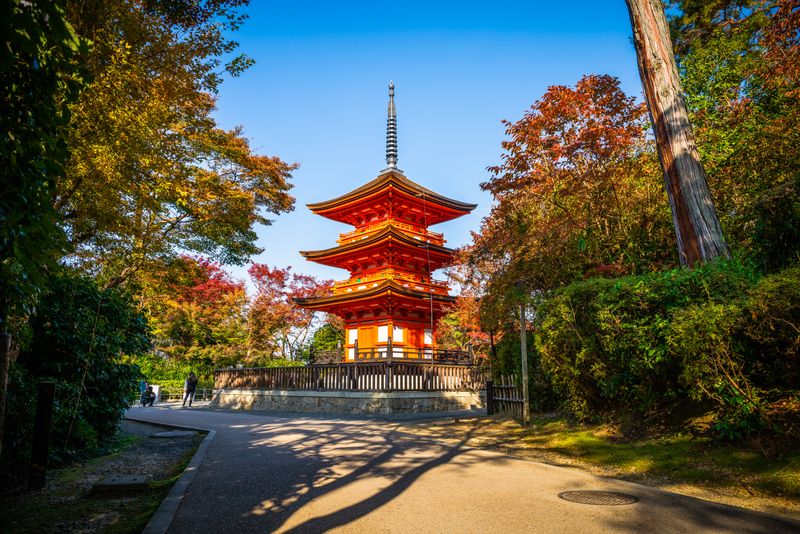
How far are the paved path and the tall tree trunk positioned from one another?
4.56 m

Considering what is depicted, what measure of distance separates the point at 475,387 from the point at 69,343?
52.6 feet

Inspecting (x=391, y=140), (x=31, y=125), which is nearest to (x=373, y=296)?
(x=391, y=140)

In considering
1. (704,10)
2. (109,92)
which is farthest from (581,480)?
(704,10)

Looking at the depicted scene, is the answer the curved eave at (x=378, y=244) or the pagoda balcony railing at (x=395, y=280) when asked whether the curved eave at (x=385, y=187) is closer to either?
the curved eave at (x=378, y=244)

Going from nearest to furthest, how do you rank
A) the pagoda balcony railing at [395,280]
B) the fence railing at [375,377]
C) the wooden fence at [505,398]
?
the wooden fence at [505,398] < the fence railing at [375,377] < the pagoda balcony railing at [395,280]

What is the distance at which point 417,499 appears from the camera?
462cm

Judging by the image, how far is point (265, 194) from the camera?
55.9ft

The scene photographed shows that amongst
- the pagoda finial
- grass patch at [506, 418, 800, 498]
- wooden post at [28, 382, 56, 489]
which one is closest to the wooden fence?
grass patch at [506, 418, 800, 498]

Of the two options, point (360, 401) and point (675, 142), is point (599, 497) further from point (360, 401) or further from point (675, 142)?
point (360, 401)

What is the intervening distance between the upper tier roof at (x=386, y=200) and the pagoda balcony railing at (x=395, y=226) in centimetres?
116

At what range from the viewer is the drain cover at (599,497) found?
440 centimetres

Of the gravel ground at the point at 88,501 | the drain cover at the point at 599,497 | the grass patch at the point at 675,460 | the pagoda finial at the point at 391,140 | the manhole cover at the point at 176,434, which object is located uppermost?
the pagoda finial at the point at 391,140

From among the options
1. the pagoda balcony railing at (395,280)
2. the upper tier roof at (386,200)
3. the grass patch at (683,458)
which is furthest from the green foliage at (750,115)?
the pagoda balcony railing at (395,280)

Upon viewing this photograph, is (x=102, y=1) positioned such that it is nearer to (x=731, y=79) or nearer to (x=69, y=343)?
(x=69, y=343)
